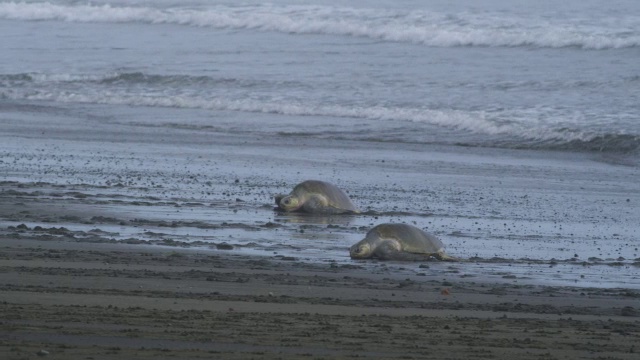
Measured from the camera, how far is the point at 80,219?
9.48 meters

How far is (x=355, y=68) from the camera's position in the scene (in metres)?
25.3

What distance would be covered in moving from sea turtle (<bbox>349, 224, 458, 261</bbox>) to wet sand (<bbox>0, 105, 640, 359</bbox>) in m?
0.13

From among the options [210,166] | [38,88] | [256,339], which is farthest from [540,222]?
[38,88]

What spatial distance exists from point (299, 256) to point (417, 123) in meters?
10.2

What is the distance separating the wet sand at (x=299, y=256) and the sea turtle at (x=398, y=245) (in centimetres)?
13

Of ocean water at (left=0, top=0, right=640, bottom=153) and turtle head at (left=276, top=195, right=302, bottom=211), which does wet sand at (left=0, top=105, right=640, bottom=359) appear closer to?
turtle head at (left=276, top=195, right=302, bottom=211)

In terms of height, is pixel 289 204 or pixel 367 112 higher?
pixel 367 112

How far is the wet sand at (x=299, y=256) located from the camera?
17.8 ft

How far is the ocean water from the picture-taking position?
18.0 m

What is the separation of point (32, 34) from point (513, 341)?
30.8 metres

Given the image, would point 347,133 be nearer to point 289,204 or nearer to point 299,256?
point 289,204

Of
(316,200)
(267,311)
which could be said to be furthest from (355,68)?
(267,311)

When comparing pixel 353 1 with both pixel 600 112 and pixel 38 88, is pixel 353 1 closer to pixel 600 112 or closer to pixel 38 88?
pixel 38 88

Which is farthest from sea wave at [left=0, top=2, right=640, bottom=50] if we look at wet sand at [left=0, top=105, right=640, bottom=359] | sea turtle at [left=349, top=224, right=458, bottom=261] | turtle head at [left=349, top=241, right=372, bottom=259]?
turtle head at [left=349, top=241, right=372, bottom=259]
